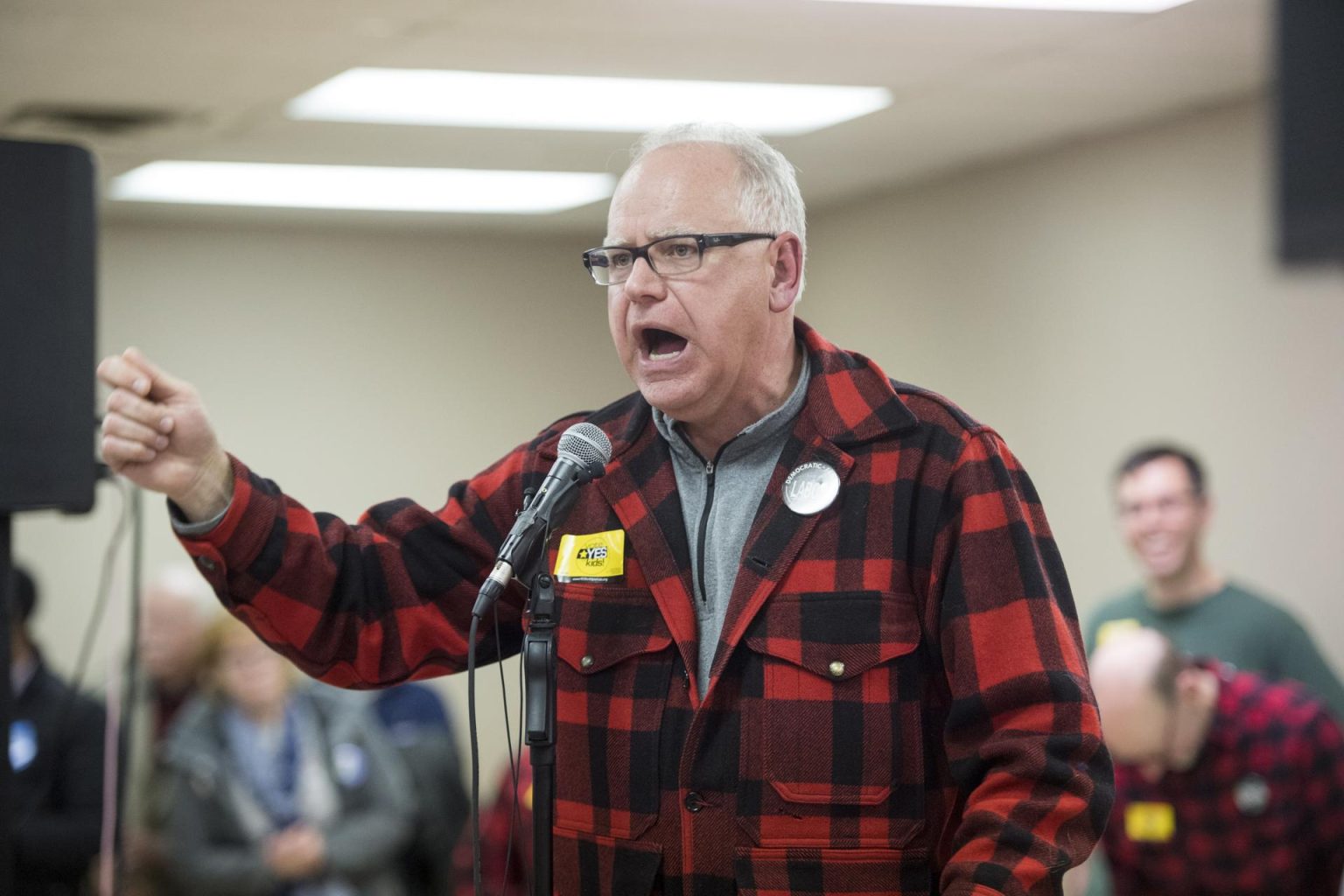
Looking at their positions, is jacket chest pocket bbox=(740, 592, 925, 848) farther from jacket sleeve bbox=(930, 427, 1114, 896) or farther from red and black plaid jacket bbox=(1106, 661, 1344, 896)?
red and black plaid jacket bbox=(1106, 661, 1344, 896)

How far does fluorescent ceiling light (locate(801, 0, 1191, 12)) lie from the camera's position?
4.09m

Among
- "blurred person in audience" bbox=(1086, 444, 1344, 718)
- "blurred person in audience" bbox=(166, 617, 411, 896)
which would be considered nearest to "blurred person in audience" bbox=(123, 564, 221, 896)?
"blurred person in audience" bbox=(166, 617, 411, 896)

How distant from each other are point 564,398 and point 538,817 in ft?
20.8

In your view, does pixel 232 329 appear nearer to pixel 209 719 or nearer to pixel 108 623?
pixel 108 623

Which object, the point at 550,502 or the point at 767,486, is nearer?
the point at 550,502

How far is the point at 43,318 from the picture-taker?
6.14 ft

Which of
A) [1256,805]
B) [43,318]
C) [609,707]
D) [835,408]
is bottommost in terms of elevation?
[1256,805]

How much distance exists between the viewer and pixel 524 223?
7.46 m

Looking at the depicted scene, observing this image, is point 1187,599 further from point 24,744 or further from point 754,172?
point 24,744

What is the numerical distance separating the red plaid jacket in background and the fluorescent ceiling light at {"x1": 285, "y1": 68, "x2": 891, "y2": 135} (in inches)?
119

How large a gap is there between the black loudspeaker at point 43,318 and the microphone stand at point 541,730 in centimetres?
64

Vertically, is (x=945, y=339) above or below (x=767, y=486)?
above

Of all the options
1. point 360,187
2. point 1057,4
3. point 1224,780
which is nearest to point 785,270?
point 1224,780

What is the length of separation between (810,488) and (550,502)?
0.36 m
